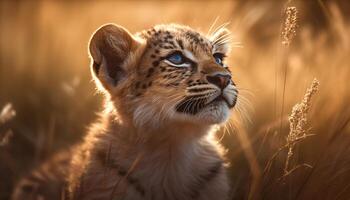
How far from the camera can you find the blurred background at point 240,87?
5.27m

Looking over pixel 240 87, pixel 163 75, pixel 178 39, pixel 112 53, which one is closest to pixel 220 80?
pixel 163 75

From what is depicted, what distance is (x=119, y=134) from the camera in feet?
19.7

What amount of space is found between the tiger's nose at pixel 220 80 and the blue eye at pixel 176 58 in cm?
51

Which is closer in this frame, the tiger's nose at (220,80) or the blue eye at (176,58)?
the tiger's nose at (220,80)

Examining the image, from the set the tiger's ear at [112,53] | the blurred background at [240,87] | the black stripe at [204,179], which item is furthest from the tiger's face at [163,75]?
the black stripe at [204,179]

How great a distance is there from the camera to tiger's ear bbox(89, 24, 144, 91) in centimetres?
581

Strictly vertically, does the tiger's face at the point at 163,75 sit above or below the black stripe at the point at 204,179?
above

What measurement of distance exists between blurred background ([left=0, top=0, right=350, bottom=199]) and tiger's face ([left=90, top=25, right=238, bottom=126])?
0.39m

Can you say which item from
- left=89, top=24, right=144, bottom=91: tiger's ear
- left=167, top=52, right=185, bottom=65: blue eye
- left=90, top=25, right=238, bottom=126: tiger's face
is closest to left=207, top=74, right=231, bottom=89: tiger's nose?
left=90, top=25, right=238, bottom=126: tiger's face

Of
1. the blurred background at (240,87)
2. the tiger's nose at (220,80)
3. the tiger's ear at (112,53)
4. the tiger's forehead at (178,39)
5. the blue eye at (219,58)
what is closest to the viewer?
the blurred background at (240,87)

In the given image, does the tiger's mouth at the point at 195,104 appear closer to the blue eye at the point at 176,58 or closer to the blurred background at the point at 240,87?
the blurred background at the point at 240,87

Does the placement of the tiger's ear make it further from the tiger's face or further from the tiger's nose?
the tiger's nose

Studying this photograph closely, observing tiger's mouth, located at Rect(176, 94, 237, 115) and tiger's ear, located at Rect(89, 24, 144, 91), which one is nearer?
tiger's mouth, located at Rect(176, 94, 237, 115)

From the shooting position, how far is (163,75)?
5777 millimetres
